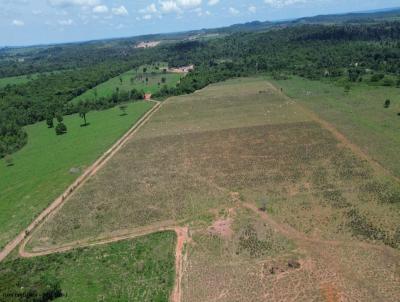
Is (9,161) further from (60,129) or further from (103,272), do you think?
(103,272)

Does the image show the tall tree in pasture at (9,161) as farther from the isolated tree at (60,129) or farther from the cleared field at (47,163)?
the isolated tree at (60,129)

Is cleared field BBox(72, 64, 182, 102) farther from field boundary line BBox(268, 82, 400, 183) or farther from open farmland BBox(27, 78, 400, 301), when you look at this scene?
field boundary line BBox(268, 82, 400, 183)

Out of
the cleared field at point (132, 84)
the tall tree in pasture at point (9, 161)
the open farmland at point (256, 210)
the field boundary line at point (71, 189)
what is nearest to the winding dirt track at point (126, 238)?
the open farmland at point (256, 210)

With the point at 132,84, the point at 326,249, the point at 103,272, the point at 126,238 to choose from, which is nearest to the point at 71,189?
the point at 126,238

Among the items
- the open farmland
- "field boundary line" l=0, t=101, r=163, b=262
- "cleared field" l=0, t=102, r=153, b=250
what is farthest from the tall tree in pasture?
the open farmland

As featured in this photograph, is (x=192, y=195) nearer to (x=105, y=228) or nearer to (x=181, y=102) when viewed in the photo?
(x=105, y=228)

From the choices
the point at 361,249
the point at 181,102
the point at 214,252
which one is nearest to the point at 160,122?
the point at 181,102
